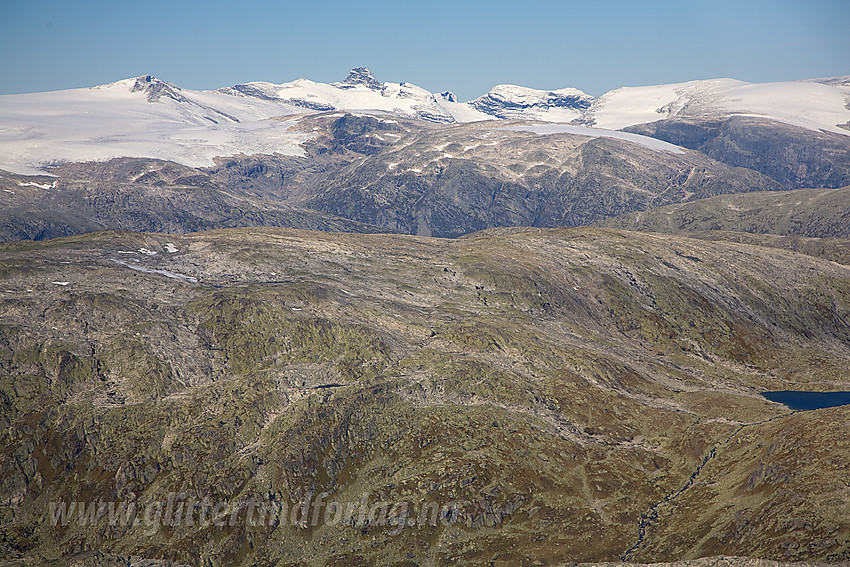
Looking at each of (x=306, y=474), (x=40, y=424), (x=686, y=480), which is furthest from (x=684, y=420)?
(x=40, y=424)

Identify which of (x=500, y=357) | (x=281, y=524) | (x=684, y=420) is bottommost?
(x=281, y=524)

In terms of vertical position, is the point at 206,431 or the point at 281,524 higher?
the point at 206,431

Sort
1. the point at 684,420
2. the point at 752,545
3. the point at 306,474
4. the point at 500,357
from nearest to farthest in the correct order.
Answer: the point at 752,545 → the point at 306,474 → the point at 684,420 → the point at 500,357

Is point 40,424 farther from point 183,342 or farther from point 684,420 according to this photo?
point 684,420

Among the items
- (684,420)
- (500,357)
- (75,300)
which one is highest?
(75,300)

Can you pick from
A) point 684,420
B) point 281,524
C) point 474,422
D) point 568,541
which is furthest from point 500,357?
point 281,524

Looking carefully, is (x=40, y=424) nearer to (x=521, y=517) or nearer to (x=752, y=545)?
(x=521, y=517)

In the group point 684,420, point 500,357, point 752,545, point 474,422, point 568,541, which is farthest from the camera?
point 500,357

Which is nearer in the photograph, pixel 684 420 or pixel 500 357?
pixel 684 420

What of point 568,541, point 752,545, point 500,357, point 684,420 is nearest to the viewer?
point 752,545
